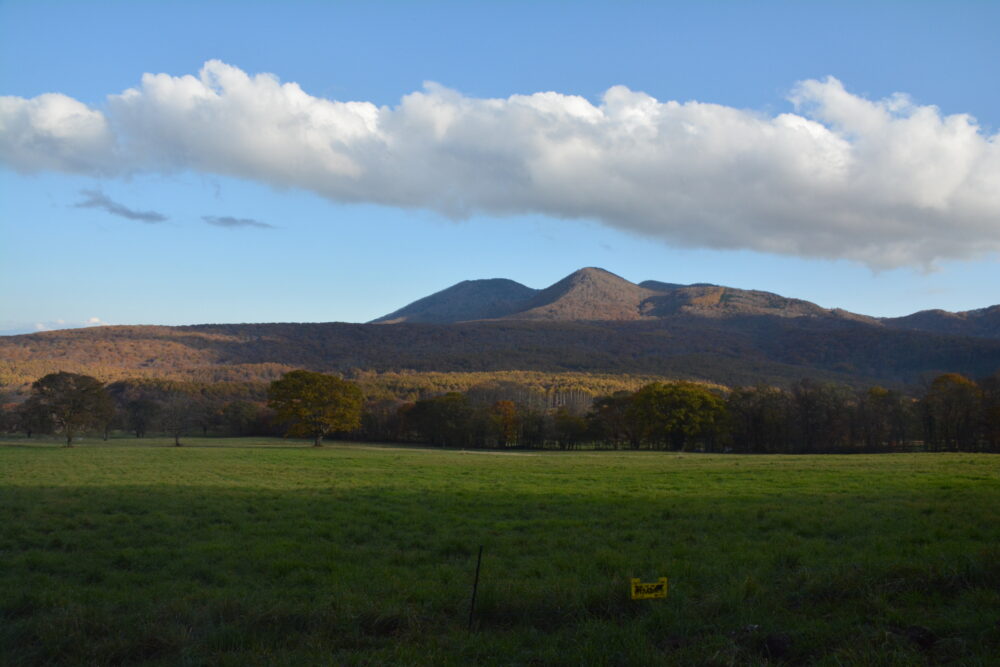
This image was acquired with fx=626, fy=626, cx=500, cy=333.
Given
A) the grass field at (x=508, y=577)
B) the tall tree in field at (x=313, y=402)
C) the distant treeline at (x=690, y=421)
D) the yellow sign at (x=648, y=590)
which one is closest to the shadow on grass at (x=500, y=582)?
the grass field at (x=508, y=577)

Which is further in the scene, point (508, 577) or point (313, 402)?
point (313, 402)

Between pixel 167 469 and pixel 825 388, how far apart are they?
7601cm

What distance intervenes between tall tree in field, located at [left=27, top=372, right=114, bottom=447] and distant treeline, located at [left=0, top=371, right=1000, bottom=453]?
888 mm

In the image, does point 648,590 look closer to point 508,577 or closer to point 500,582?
point 500,582

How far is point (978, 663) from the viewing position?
19.1 feet

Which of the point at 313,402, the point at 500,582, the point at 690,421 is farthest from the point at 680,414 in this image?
the point at 500,582

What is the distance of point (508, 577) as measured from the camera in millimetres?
9508

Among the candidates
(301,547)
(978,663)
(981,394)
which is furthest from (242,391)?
(978,663)

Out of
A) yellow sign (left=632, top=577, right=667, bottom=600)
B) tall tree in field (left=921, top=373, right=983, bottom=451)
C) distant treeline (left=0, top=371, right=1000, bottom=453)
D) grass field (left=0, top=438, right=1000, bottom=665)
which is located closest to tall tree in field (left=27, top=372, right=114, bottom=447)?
distant treeline (left=0, top=371, right=1000, bottom=453)

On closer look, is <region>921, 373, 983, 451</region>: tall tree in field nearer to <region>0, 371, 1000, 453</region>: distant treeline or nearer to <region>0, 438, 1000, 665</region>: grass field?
<region>0, 371, 1000, 453</region>: distant treeline

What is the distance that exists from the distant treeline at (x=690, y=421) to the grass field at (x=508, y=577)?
5630cm

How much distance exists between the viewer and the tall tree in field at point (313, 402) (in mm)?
67000

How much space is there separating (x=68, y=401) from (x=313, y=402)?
22171 millimetres

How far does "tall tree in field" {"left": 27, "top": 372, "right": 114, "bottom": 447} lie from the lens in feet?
190
